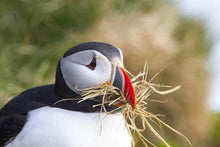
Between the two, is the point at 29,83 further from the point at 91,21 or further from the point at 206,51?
the point at 206,51

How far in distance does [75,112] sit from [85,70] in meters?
0.26

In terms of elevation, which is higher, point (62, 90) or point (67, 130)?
point (62, 90)

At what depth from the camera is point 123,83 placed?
6.61 feet

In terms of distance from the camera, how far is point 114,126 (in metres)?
2.20

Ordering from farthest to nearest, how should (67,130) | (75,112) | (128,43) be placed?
(128,43) < (75,112) < (67,130)

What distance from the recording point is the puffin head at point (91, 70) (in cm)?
202

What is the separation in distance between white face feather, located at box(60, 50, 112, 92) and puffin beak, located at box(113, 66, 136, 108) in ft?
0.16

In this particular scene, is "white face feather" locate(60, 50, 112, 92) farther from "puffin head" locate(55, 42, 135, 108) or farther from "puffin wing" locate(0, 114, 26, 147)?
"puffin wing" locate(0, 114, 26, 147)

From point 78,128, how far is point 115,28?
3995mm

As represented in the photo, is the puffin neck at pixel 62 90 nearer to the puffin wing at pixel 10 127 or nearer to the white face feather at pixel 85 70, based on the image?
the white face feather at pixel 85 70

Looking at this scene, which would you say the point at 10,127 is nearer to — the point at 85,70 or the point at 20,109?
the point at 20,109

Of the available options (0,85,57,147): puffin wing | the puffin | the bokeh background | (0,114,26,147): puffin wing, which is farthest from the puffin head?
the bokeh background

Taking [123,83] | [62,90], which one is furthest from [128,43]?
[123,83]

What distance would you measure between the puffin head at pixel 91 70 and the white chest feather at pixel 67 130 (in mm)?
175
